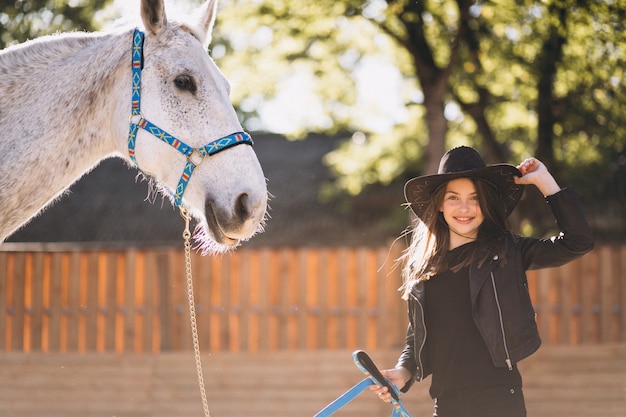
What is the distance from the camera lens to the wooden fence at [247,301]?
795 cm

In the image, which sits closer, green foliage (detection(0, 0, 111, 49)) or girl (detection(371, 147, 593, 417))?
girl (detection(371, 147, 593, 417))

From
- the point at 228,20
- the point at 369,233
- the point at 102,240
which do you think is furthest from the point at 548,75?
the point at 102,240

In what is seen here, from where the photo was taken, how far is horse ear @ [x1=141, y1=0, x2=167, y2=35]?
8.62 ft

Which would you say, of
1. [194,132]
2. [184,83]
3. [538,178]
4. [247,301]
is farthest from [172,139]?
[247,301]

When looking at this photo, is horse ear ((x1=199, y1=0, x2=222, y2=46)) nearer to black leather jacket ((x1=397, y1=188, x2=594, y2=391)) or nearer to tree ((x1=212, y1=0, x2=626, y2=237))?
black leather jacket ((x1=397, y1=188, x2=594, y2=391))

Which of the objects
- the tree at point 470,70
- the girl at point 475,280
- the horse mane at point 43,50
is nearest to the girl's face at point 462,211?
the girl at point 475,280

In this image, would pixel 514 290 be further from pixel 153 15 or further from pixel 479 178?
pixel 153 15

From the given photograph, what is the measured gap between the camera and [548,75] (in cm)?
1042

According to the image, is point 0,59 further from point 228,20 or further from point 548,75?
point 548,75

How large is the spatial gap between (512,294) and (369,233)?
45.1ft

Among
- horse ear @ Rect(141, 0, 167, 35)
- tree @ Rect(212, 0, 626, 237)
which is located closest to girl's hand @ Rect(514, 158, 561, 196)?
horse ear @ Rect(141, 0, 167, 35)

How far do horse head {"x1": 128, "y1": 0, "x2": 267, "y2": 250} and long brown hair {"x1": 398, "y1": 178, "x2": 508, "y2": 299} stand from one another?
0.80 metres

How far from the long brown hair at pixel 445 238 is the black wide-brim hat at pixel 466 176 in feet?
0.10

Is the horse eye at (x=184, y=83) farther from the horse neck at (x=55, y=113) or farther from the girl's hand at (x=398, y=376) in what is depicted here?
the girl's hand at (x=398, y=376)
